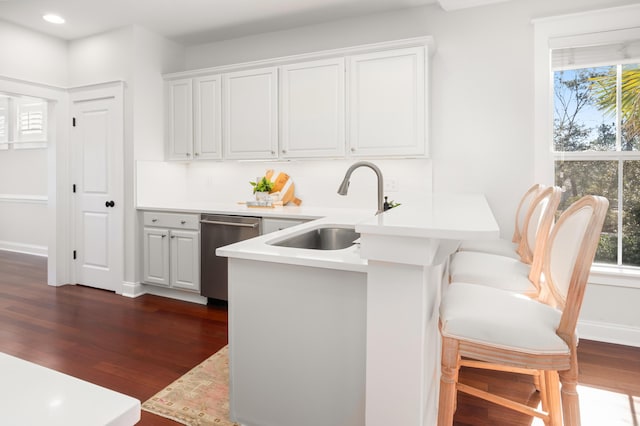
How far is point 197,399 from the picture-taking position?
2119 mm

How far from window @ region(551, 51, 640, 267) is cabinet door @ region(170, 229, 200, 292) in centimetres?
319

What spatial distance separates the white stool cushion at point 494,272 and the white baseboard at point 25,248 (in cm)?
611

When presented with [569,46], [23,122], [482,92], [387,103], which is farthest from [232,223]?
[23,122]

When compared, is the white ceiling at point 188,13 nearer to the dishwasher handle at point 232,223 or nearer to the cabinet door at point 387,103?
the cabinet door at point 387,103

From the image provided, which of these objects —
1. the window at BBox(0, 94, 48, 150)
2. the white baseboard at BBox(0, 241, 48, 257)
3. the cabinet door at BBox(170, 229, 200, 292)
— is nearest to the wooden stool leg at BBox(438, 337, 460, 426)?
the cabinet door at BBox(170, 229, 200, 292)

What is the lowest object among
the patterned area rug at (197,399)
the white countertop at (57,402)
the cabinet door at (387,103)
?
the patterned area rug at (197,399)

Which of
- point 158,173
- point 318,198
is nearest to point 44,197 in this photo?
point 158,173

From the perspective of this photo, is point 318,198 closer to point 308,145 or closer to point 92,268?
point 308,145

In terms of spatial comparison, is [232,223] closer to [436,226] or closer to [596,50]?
[436,226]

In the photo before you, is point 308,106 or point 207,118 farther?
point 207,118

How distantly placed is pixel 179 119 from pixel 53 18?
4.61 feet

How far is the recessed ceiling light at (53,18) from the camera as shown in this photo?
3.71 m

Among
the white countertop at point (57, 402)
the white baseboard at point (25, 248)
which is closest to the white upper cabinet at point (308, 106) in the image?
the white countertop at point (57, 402)

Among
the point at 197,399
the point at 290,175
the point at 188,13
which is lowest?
the point at 197,399
